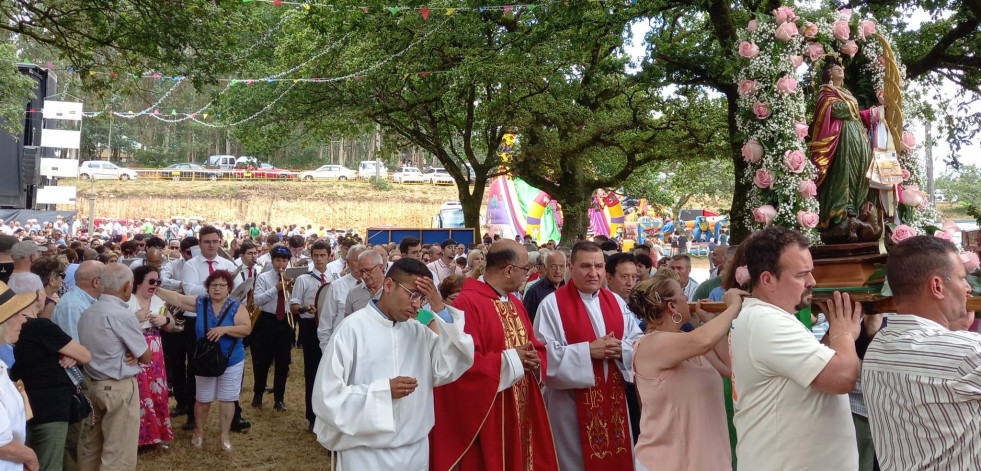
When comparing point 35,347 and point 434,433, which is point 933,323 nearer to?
point 434,433

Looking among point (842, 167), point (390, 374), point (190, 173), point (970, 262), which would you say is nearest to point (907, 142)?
point (842, 167)

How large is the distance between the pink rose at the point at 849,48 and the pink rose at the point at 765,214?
1183 mm

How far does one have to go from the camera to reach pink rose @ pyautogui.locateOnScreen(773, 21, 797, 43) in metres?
5.58

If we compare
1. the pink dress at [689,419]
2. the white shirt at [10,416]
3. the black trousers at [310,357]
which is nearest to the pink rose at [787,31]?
the pink dress at [689,419]

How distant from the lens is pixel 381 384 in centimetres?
436

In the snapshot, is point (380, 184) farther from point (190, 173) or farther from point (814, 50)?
point (814, 50)

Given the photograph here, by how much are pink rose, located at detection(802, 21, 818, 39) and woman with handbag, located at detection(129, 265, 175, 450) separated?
5960 mm

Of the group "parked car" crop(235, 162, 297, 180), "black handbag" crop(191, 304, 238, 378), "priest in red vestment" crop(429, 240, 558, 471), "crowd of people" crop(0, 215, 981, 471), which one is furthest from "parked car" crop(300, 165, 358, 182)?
"priest in red vestment" crop(429, 240, 558, 471)

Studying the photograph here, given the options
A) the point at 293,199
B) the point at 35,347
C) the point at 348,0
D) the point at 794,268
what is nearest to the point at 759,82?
the point at 794,268

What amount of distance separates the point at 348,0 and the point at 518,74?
12.0 feet

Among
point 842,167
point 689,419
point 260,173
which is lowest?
point 689,419

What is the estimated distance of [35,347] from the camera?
5.30 metres

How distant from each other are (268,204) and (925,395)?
52.2m

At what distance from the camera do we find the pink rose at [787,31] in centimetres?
558
